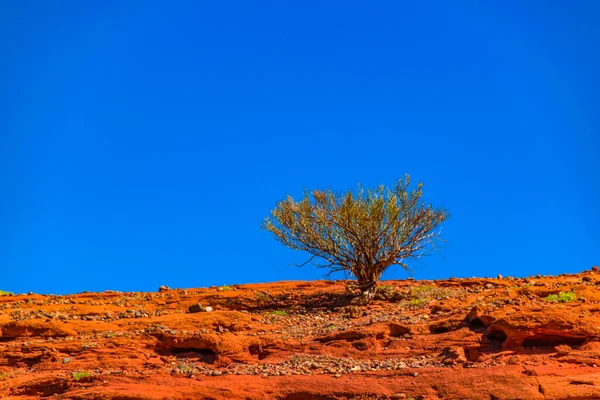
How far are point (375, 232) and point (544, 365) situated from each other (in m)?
9.23

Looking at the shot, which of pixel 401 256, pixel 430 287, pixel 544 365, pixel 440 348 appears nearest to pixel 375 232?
pixel 401 256

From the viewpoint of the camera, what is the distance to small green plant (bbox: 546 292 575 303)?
1675 centimetres

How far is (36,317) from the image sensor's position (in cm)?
1877

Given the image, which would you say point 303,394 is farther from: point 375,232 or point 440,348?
point 375,232

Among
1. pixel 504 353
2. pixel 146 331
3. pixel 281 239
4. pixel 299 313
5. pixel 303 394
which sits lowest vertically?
pixel 303 394

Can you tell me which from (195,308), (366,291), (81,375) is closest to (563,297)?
(366,291)

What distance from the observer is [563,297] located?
16922 millimetres

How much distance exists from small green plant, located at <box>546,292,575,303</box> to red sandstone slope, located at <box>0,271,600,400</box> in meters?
0.26

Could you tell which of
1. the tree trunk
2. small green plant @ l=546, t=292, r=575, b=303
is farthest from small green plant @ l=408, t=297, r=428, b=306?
small green plant @ l=546, t=292, r=575, b=303

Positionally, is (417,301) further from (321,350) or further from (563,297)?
(321,350)

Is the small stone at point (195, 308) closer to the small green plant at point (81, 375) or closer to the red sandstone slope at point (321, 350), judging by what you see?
the red sandstone slope at point (321, 350)

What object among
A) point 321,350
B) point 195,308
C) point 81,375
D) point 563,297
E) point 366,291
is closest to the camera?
point 81,375

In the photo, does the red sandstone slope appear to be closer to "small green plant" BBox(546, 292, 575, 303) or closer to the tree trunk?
"small green plant" BBox(546, 292, 575, 303)

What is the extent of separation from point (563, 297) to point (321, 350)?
6.24 meters
